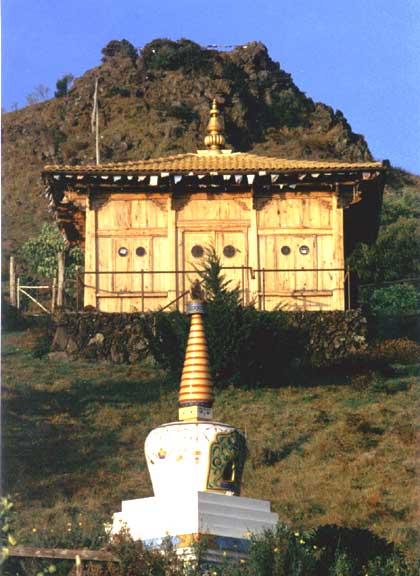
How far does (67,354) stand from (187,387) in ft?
57.3

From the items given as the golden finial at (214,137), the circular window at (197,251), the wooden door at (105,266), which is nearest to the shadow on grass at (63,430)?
the wooden door at (105,266)

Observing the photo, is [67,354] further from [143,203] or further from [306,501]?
[306,501]

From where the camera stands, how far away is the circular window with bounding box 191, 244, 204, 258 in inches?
1416

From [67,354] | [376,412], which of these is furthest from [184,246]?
[376,412]

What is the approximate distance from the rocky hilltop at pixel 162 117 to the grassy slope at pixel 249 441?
5141cm

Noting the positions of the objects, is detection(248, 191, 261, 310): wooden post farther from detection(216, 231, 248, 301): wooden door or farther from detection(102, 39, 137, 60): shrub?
detection(102, 39, 137, 60): shrub

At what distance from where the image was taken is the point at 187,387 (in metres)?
17.4

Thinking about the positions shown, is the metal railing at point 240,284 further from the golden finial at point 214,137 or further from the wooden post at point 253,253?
the golden finial at point 214,137

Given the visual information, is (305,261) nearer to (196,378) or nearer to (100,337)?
(100,337)

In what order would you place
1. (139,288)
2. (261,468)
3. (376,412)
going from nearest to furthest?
1. (261,468)
2. (376,412)
3. (139,288)

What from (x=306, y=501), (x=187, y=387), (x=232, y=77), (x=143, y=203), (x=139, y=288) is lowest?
(x=306, y=501)

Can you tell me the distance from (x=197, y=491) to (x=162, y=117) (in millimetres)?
77667

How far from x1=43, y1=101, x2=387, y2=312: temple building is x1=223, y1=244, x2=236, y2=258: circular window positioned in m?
0.03

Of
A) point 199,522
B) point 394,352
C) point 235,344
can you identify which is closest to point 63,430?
point 235,344
